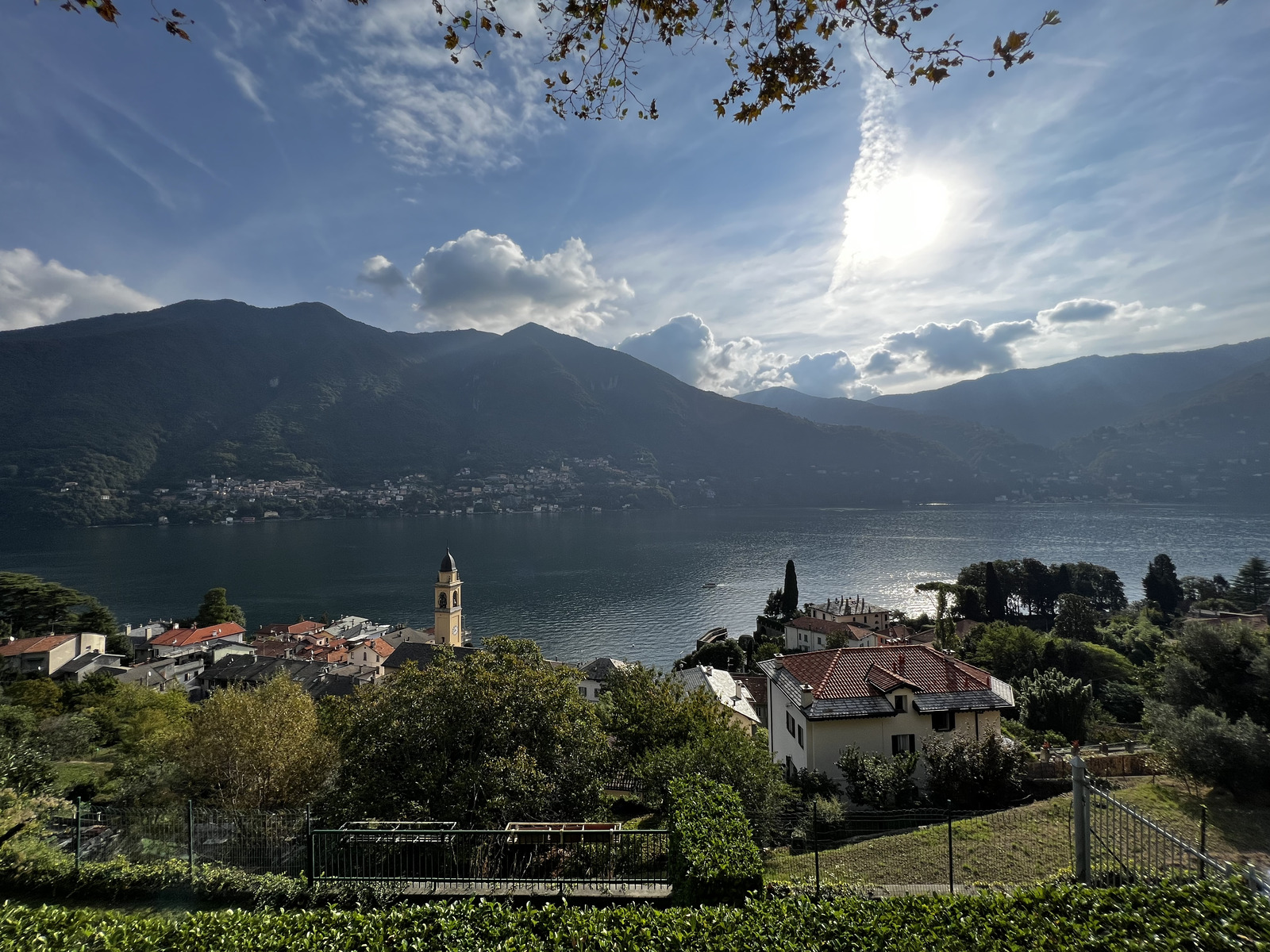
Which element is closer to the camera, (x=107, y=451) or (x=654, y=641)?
(x=654, y=641)

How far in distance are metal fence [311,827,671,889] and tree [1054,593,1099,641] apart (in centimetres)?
5019

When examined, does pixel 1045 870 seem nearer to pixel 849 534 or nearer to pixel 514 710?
pixel 514 710

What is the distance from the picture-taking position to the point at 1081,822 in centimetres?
601

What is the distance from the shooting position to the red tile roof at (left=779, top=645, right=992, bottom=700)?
53.2ft

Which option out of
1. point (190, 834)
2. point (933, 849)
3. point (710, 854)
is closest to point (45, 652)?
point (190, 834)

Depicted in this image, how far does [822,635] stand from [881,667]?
1204 inches

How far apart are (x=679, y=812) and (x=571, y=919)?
2.60 metres

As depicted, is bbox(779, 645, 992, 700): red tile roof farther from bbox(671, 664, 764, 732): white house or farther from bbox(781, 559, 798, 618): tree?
bbox(781, 559, 798, 618): tree

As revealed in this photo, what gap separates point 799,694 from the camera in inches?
654

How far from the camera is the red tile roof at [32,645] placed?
40.2 m

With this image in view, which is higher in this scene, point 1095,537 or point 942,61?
point 942,61

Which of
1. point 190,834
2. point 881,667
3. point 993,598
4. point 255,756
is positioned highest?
point 190,834

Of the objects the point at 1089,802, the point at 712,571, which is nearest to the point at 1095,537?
the point at 712,571

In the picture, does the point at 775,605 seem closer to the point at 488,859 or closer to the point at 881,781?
the point at 881,781
